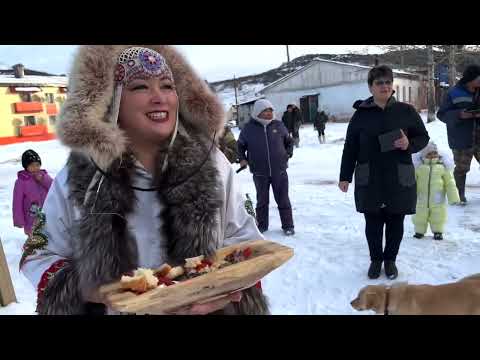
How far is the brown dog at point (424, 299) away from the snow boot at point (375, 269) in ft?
3.28

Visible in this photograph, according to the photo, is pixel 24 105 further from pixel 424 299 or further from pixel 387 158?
pixel 424 299

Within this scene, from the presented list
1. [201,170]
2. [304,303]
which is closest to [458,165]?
[304,303]

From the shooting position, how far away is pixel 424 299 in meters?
2.31

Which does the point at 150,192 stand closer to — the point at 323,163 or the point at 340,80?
the point at 323,163

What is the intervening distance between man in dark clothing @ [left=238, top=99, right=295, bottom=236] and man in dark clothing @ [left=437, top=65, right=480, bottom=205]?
2.42m

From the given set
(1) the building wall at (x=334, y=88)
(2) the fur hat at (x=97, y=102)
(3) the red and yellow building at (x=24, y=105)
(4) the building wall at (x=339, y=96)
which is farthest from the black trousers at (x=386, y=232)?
(4) the building wall at (x=339, y=96)

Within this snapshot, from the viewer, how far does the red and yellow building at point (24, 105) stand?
22.3 metres

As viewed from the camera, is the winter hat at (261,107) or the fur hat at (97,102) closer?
the fur hat at (97,102)

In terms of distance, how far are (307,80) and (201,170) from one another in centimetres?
2694

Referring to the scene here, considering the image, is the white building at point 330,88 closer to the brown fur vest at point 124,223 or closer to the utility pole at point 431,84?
the utility pole at point 431,84

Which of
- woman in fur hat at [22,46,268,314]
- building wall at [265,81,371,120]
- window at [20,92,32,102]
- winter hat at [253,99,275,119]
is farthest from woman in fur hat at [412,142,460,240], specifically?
window at [20,92,32,102]

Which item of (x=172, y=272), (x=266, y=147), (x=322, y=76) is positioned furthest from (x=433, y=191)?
(x=322, y=76)

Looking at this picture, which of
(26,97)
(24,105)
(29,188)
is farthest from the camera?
(26,97)

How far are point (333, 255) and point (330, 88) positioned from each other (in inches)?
912
